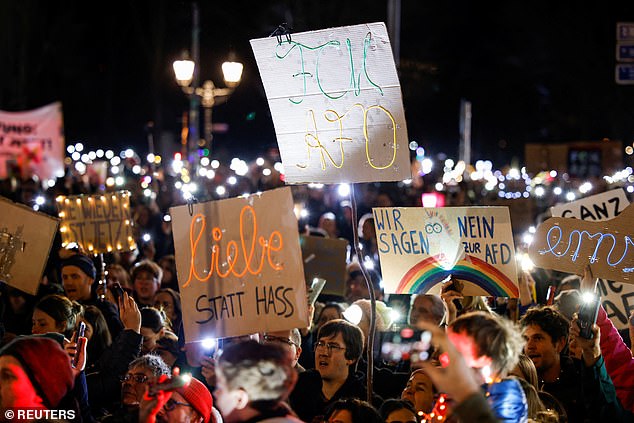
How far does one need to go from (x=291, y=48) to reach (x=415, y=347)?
8.64 feet

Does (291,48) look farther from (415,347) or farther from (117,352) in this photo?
(415,347)

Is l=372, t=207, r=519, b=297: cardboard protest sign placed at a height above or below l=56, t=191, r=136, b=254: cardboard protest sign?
below

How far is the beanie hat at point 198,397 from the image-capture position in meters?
4.71

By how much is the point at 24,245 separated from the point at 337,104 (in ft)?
8.69

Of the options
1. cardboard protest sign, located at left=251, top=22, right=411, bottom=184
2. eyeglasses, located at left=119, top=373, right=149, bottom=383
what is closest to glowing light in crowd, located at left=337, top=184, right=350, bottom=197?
cardboard protest sign, located at left=251, top=22, right=411, bottom=184

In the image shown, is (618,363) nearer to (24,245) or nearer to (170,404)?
(170,404)

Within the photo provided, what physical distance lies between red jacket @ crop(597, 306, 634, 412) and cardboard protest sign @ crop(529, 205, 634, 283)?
49 centimetres

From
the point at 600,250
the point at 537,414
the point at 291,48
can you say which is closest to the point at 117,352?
the point at 291,48

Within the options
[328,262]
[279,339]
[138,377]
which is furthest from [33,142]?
[138,377]

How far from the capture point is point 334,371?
6.02 m

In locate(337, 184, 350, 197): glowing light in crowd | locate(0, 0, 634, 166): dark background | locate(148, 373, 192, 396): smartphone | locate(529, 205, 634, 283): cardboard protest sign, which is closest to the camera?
locate(148, 373, 192, 396): smartphone

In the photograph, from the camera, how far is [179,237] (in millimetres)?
5328

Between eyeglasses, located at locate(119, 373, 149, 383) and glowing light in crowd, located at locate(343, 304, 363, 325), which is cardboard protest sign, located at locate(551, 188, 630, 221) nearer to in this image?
glowing light in crowd, located at locate(343, 304, 363, 325)

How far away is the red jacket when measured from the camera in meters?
5.47
